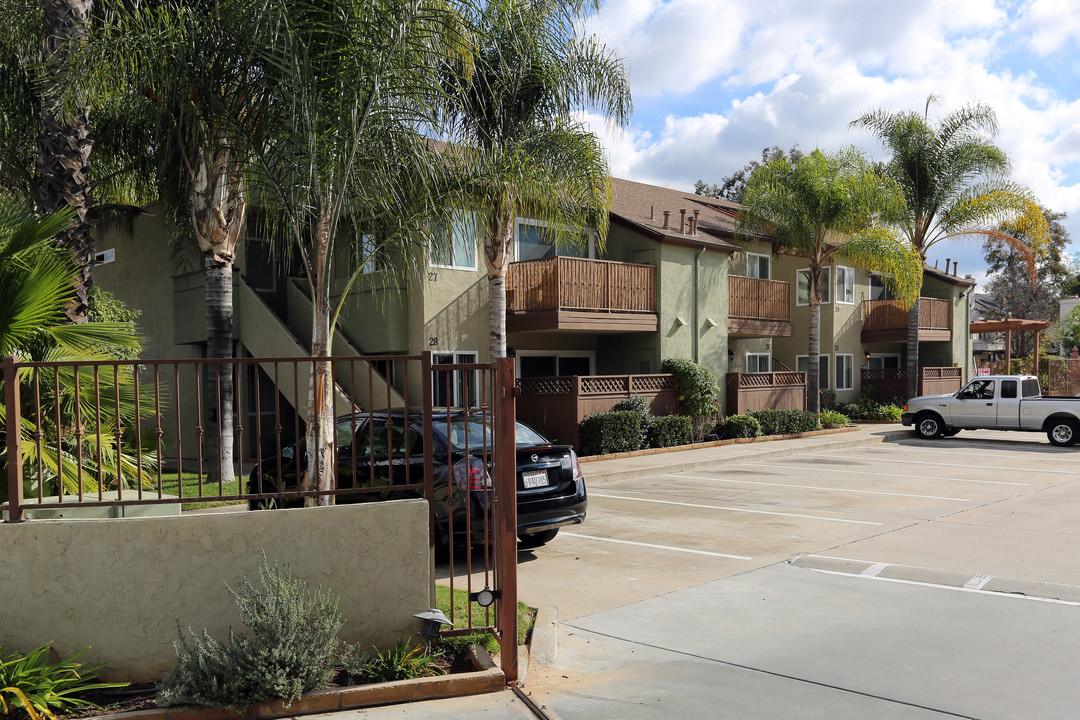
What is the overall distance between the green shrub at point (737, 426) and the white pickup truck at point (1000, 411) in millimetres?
5252

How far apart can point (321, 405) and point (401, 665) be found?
273 centimetres

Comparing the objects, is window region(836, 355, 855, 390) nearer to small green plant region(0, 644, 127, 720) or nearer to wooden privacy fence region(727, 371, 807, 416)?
wooden privacy fence region(727, 371, 807, 416)

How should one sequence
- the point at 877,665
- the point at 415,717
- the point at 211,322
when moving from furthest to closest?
the point at 211,322 → the point at 877,665 → the point at 415,717

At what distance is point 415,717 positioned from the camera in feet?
15.5

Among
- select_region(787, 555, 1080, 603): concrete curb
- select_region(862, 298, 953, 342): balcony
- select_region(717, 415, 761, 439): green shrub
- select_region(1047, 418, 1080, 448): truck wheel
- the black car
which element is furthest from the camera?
select_region(862, 298, 953, 342): balcony

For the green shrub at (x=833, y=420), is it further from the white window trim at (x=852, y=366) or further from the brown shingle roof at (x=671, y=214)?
the brown shingle roof at (x=671, y=214)

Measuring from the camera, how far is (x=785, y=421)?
23.9 meters

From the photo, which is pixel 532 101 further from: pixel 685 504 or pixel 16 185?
pixel 16 185

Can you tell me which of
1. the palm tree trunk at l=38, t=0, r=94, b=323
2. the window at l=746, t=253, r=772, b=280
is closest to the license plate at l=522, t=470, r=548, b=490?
the palm tree trunk at l=38, t=0, r=94, b=323

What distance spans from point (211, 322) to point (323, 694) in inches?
432

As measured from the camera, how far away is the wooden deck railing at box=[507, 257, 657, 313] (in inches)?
754

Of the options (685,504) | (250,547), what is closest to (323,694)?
(250,547)

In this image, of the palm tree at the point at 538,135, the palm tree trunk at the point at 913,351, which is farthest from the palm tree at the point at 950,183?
the palm tree at the point at 538,135

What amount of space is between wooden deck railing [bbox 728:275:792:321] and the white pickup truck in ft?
15.5
